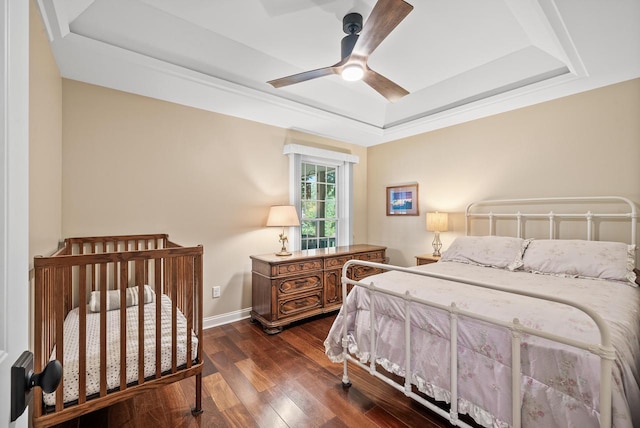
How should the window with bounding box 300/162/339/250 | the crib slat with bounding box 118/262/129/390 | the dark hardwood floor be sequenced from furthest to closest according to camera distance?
the window with bounding box 300/162/339/250 < the dark hardwood floor < the crib slat with bounding box 118/262/129/390

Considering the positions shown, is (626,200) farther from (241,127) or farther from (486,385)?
(241,127)

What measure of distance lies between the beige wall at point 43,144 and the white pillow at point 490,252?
324 cm

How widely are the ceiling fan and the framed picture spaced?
1827 mm

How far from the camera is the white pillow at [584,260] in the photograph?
2.13m

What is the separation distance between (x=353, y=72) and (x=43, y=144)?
6.69 ft

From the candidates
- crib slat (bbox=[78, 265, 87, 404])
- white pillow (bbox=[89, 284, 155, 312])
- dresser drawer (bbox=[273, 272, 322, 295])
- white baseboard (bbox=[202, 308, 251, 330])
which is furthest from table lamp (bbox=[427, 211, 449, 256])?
crib slat (bbox=[78, 265, 87, 404])

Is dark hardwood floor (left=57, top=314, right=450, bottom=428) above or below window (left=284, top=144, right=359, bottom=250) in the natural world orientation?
below

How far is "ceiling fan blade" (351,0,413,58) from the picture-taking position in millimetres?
1512

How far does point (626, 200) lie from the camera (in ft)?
7.94

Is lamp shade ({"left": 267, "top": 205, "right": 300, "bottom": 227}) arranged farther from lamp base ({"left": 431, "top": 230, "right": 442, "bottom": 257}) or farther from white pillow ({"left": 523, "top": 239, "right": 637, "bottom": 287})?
white pillow ({"left": 523, "top": 239, "right": 637, "bottom": 287})

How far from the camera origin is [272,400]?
6.28 feet

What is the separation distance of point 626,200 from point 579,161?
1.62 ft

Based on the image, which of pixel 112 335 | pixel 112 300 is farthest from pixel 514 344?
pixel 112 300

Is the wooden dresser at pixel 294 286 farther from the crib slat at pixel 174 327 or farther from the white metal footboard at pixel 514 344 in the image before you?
the crib slat at pixel 174 327
